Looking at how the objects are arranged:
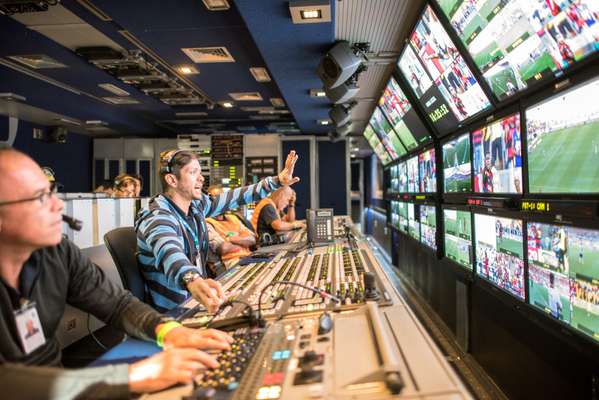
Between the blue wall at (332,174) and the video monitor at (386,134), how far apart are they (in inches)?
71.9

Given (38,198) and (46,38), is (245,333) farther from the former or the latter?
(46,38)

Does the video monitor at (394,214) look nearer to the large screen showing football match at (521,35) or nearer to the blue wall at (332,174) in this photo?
the blue wall at (332,174)

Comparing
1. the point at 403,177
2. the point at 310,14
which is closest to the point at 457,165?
the point at 310,14

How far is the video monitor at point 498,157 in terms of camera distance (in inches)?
84.7

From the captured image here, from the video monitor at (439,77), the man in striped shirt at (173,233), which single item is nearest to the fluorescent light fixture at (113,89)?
the man in striped shirt at (173,233)

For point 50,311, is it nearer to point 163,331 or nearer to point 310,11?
point 163,331

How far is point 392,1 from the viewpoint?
2.79 metres

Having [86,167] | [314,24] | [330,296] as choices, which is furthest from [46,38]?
[86,167]

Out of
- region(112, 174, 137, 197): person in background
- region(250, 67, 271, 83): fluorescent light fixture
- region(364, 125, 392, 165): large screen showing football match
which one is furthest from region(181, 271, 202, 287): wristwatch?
region(364, 125, 392, 165): large screen showing football match

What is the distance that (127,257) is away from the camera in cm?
195

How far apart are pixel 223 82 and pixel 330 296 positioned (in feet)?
14.2

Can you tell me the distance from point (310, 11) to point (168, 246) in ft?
6.56

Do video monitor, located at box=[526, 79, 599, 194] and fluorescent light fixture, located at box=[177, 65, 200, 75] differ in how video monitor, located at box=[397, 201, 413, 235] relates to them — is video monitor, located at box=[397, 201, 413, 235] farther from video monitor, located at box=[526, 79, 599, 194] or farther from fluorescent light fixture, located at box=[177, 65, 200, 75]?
video monitor, located at box=[526, 79, 599, 194]

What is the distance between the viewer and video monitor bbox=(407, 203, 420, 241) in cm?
480
